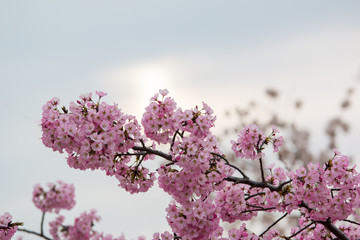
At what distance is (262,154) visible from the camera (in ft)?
18.2

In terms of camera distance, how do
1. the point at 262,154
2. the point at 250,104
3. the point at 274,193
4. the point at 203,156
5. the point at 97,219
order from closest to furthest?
the point at 203,156 → the point at 262,154 → the point at 274,193 → the point at 97,219 → the point at 250,104

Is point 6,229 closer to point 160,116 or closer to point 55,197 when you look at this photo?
point 55,197

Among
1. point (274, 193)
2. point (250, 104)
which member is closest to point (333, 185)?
point (274, 193)

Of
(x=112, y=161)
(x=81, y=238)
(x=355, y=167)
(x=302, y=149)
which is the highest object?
(x=302, y=149)

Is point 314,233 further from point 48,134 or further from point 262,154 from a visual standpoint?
point 48,134

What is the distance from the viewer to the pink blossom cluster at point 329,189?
5.39 m

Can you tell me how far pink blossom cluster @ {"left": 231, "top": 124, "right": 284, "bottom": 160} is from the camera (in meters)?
5.57

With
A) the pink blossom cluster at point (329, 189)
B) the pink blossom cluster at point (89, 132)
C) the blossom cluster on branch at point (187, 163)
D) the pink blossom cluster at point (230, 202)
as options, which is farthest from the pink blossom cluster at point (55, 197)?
the pink blossom cluster at point (329, 189)

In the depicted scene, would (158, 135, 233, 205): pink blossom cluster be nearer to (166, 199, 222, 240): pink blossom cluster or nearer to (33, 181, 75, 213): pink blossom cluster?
(166, 199, 222, 240): pink blossom cluster

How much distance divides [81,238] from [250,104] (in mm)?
10015

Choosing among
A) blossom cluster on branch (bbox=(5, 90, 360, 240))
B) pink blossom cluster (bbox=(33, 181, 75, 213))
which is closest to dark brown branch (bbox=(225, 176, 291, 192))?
blossom cluster on branch (bbox=(5, 90, 360, 240))

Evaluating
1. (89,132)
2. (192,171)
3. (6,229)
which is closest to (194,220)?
(192,171)

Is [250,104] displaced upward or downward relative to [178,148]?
upward

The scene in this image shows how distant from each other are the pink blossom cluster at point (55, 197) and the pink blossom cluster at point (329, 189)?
3079 mm
